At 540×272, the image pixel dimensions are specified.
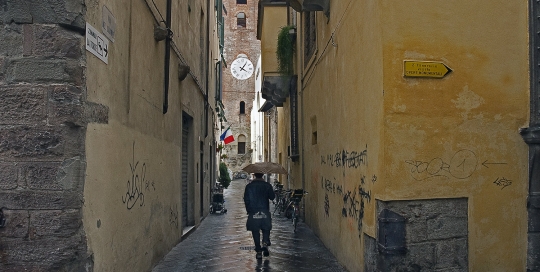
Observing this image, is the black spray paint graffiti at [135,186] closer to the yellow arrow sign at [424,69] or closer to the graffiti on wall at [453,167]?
the graffiti on wall at [453,167]

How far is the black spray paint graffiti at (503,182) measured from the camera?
4855 millimetres

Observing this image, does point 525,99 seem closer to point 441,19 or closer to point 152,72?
point 441,19

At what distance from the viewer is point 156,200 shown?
22.3 ft

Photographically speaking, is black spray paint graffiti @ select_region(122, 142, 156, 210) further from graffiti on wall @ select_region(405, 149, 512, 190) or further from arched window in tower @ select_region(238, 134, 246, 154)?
arched window in tower @ select_region(238, 134, 246, 154)

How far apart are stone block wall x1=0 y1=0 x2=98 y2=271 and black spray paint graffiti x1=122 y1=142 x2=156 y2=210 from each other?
1.37m

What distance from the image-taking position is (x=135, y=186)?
219 inches

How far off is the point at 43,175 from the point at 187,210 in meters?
7.11

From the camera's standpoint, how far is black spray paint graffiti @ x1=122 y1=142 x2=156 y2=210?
5266 millimetres

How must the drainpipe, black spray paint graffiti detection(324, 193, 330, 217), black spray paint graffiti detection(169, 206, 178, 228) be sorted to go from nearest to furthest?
the drainpipe < black spray paint graffiti detection(169, 206, 178, 228) < black spray paint graffiti detection(324, 193, 330, 217)

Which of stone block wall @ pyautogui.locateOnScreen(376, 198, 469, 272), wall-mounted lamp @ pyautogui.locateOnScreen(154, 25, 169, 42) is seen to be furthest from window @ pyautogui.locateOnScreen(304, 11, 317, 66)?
stone block wall @ pyautogui.locateOnScreen(376, 198, 469, 272)

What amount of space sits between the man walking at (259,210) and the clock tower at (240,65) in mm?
36261

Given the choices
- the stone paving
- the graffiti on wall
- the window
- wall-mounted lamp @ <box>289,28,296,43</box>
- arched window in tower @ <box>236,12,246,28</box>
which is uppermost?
arched window in tower @ <box>236,12,246,28</box>

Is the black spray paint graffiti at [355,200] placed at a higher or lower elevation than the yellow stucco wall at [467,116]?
lower

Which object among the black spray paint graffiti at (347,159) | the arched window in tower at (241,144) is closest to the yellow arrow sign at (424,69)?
the black spray paint graffiti at (347,159)
